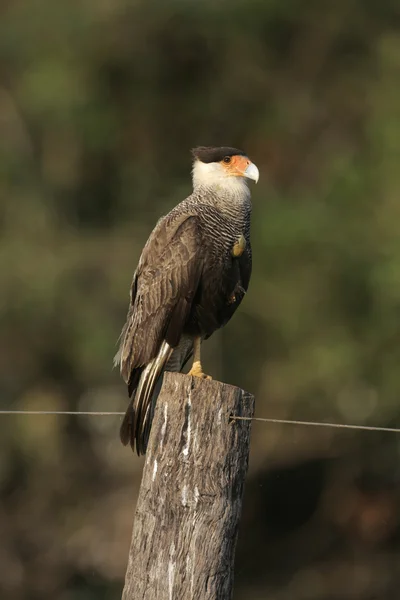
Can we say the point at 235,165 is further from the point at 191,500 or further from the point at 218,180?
the point at 191,500

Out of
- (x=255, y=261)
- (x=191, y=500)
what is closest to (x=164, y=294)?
(x=191, y=500)

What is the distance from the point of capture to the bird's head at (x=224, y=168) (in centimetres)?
536

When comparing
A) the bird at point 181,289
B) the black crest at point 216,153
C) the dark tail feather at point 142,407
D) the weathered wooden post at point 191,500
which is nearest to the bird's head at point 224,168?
the black crest at point 216,153

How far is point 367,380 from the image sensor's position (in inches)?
460

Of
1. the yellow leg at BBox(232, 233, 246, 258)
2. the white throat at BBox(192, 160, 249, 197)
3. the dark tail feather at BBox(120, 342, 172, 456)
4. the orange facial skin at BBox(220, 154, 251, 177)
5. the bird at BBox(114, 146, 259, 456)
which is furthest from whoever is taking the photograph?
the orange facial skin at BBox(220, 154, 251, 177)

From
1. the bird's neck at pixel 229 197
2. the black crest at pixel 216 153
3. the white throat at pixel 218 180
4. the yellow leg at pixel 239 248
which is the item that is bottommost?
the yellow leg at pixel 239 248

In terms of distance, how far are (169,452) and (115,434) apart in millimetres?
9370

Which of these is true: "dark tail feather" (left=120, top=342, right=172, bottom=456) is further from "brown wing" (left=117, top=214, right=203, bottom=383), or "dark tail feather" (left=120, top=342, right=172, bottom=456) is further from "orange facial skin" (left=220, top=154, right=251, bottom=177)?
"orange facial skin" (left=220, top=154, right=251, bottom=177)

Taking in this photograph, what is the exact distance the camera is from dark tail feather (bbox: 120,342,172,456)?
436 centimetres

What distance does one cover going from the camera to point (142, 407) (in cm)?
446

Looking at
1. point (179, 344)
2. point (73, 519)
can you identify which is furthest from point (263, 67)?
point (179, 344)

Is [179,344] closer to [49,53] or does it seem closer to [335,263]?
[335,263]

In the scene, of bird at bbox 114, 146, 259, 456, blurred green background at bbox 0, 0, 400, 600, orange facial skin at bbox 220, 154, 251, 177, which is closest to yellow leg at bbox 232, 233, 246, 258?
bird at bbox 114, 146, 259, 456

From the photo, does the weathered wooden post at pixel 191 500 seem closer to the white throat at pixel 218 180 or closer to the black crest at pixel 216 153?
the white throat at pixel 218 180
